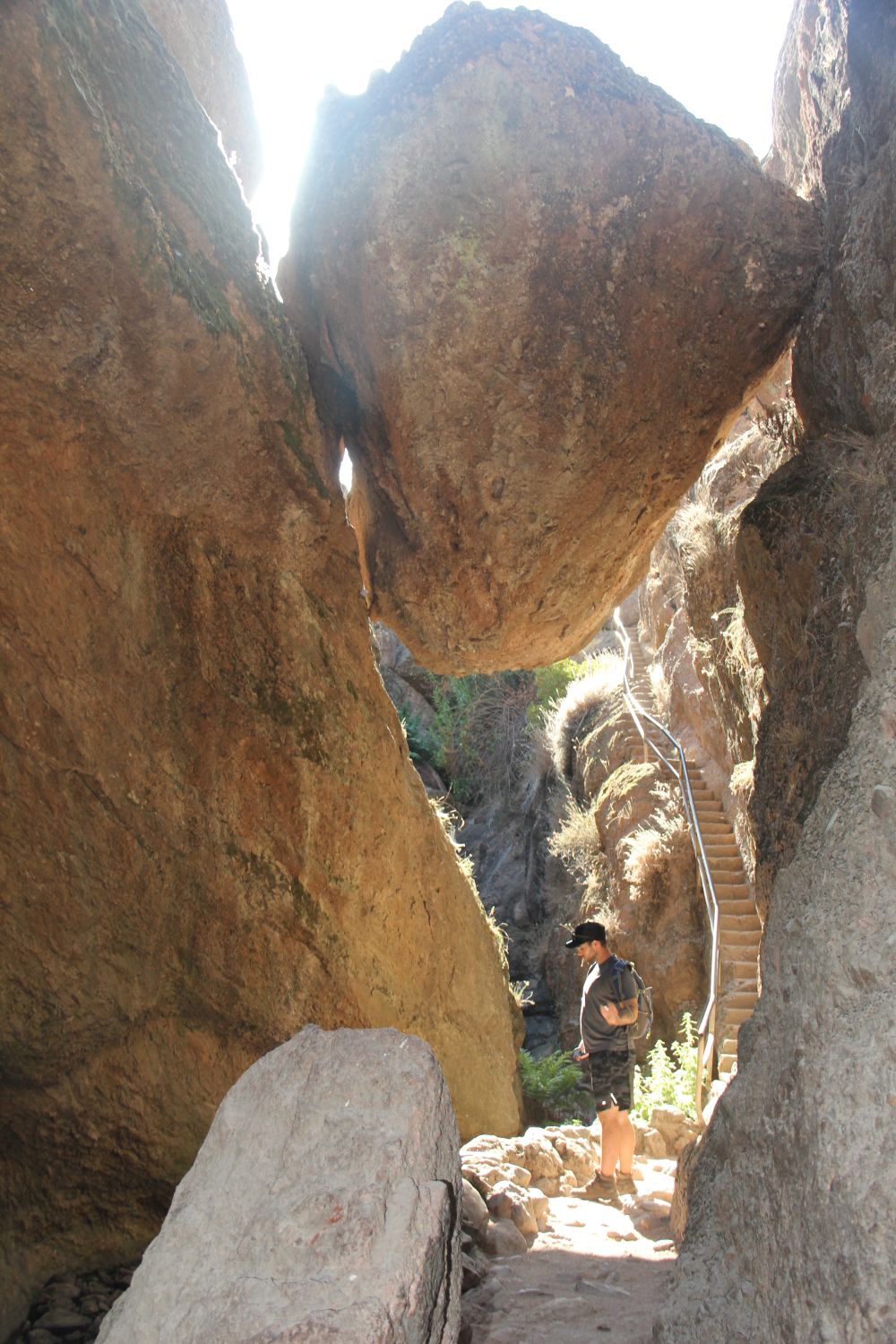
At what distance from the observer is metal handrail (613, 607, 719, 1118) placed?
767cm

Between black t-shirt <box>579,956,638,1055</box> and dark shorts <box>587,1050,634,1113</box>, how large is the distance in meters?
0.04

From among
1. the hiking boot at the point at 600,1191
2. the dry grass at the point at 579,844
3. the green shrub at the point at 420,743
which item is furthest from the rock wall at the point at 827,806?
the green shrub at the point at 420,743

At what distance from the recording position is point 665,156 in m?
5.14

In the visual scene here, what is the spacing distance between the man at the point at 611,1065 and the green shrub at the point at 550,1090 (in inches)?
156

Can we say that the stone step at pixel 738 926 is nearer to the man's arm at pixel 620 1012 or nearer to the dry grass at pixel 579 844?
the dry grass at pixel 579 844

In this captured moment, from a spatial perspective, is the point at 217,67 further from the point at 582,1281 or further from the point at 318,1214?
the point at 582,1281

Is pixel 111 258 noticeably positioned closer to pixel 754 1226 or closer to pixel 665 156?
pixel 665 156

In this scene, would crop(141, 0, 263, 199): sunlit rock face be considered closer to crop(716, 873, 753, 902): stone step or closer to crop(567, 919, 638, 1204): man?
crop(567, 919, 638, 1204): man

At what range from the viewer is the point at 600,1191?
566 centimetres

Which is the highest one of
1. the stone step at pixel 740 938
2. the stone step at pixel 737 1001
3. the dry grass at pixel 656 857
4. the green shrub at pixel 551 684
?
the green shrub at pixel 551 684

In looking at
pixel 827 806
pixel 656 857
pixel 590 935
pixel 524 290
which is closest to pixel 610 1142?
pixel 590 935

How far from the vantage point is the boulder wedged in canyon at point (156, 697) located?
13.8ft

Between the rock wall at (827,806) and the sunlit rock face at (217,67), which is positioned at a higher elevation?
the sunlit rock face at (217,67)

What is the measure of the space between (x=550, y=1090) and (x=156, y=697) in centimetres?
671
